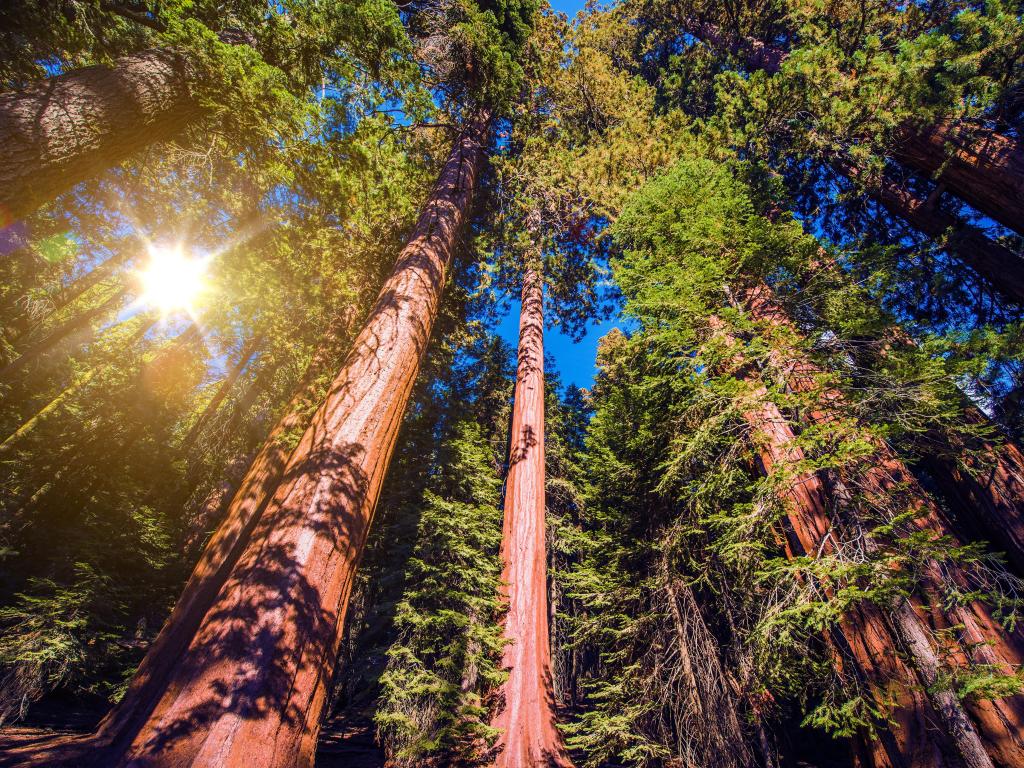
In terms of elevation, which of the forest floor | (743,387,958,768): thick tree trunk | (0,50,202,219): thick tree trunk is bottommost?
the forest floor

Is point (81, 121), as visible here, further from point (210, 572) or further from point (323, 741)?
point (323, 741)

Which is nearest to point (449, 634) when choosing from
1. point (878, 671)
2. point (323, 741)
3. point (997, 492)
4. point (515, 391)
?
point (515, 391)

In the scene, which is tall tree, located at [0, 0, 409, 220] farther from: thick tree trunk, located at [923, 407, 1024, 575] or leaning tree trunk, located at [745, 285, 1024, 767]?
thick tree trunk, located at [923, 407, 1024, 575]

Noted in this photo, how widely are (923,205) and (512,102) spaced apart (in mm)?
8186

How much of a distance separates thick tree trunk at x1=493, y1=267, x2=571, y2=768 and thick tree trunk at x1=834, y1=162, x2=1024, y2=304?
21.9 ft

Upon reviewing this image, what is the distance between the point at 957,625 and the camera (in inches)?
92.8

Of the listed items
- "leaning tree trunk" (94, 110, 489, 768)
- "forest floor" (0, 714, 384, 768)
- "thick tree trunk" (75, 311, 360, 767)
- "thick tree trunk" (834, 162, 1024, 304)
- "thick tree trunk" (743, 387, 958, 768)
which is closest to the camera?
"leaning tree trunk" (94, 110, 489, 768)

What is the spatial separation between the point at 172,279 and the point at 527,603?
36.7ft

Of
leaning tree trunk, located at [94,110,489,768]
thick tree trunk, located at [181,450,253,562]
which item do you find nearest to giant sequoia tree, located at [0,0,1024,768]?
leaning tree trunk, located at [94,110,489,768]

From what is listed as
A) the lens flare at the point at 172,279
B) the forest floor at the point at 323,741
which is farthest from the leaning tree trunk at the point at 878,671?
the lens flare at the point at 172,279

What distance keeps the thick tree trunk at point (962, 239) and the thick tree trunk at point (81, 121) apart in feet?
32.1

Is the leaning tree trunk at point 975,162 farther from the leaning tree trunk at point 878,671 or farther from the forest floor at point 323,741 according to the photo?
the forest floor at point 323,741

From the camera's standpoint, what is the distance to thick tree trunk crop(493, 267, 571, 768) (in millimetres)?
3297

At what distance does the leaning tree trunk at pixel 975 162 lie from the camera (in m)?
4.95
